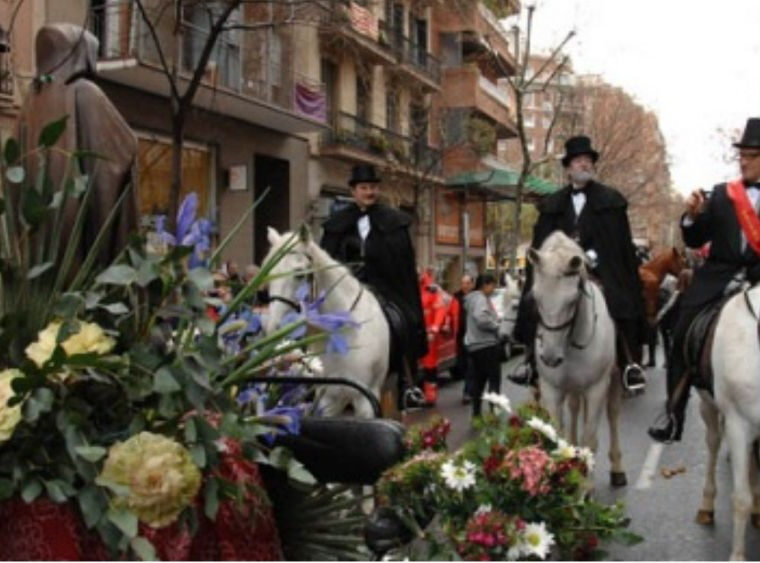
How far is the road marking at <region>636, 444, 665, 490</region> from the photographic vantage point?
8883mm

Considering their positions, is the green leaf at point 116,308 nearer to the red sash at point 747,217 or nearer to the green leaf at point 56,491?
the green leaf at point 56,491

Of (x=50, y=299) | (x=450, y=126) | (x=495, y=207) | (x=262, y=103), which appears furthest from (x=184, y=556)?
(x=495, y=207)

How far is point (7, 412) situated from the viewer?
2.28 metres

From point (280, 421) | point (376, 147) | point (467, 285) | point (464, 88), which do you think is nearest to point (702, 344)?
point (280, 421)

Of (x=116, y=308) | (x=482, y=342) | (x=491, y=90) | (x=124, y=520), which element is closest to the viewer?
(x=124, y=520)

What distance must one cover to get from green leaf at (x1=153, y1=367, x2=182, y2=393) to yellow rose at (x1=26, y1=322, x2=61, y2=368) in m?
0.24

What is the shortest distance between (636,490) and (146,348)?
6818mm

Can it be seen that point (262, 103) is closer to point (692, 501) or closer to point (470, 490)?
point (692, 501)

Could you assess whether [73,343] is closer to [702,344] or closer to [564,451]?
[564,451]

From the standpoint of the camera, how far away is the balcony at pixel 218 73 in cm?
1850

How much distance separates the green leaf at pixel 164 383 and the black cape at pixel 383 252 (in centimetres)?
571

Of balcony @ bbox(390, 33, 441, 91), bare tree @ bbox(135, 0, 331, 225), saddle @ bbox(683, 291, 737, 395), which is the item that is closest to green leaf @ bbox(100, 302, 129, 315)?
saddle @ bbox(683, 291, 737, 395)

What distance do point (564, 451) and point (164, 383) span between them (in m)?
1.12

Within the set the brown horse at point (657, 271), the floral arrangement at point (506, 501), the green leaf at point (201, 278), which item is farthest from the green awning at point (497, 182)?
the green leaf at point (201, 278)
